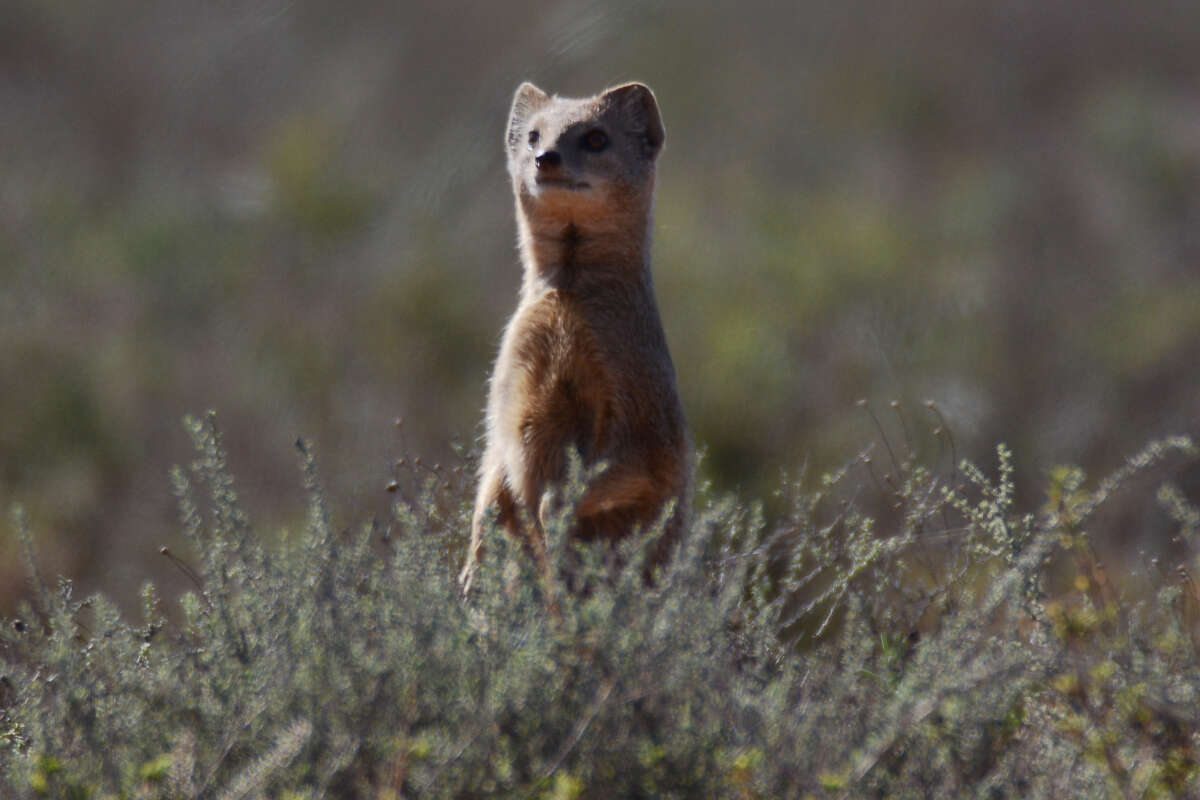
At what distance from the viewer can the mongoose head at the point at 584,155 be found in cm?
474

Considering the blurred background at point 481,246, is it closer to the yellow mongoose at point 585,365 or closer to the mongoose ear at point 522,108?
the mongoose ear at point 522,108

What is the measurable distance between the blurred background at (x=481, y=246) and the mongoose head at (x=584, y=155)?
1485mm

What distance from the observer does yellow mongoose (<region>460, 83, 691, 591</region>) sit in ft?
14.5

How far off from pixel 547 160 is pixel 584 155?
208 millimetres

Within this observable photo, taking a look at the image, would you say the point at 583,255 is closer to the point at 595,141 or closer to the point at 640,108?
the point at 595,141

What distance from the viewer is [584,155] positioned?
484 cm

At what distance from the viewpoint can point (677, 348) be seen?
954 centimetres

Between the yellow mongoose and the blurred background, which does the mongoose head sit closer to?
the yellow mongoose

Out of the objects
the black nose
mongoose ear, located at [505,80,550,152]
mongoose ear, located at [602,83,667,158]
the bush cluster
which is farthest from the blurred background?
the bush cluster

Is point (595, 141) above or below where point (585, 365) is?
above

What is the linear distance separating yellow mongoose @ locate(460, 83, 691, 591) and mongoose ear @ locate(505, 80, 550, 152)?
323mm

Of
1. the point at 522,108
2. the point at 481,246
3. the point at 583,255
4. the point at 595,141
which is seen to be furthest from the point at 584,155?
the point at 481,246

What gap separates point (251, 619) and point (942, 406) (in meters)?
6.20

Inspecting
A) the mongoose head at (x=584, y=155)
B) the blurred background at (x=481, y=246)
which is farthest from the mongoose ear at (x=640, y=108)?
the blurred background at (x=481, y=246)
